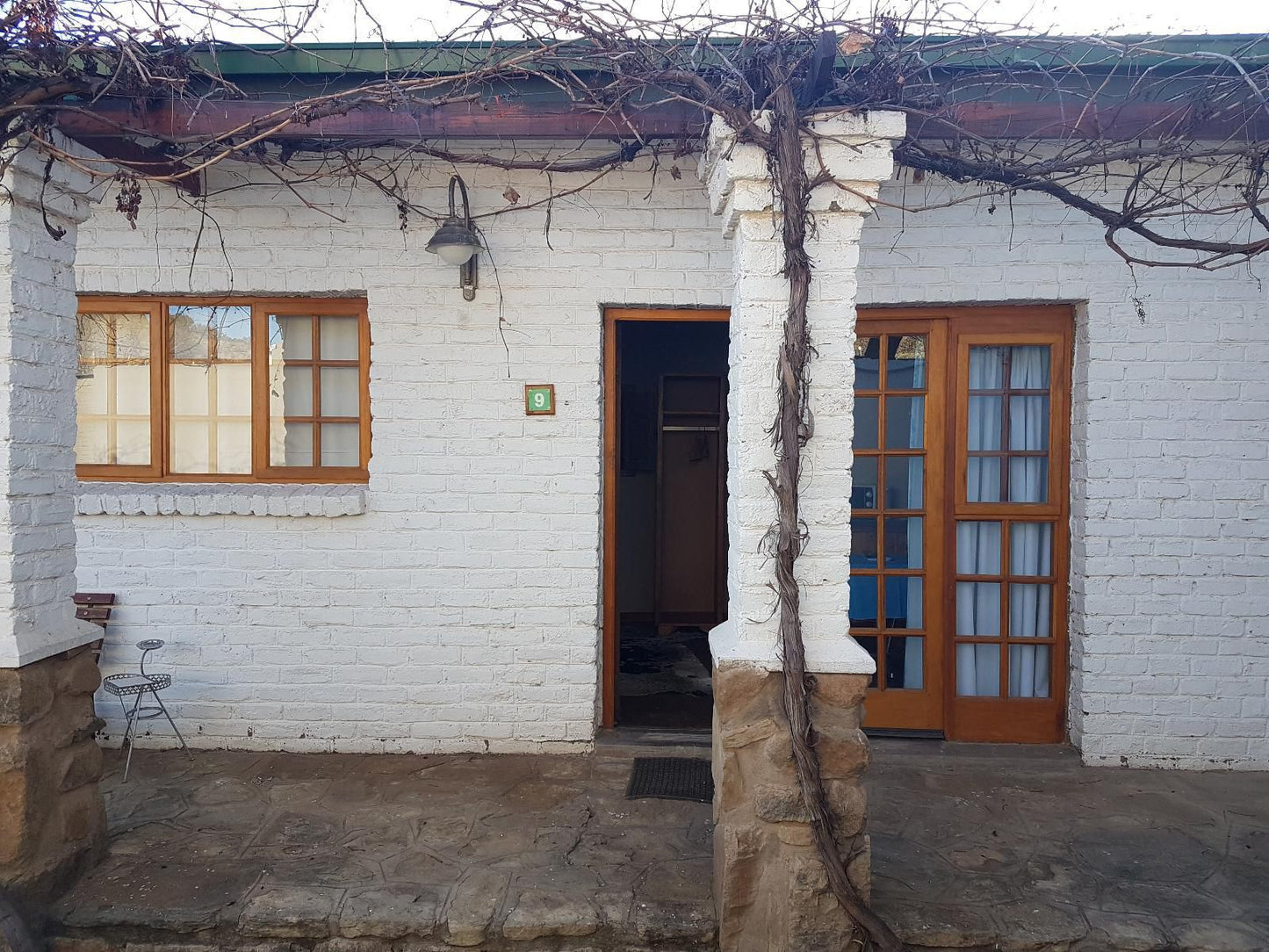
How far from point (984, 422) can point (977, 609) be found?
3.11 feet

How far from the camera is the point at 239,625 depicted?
4.26 meters

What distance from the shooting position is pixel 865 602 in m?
4.46

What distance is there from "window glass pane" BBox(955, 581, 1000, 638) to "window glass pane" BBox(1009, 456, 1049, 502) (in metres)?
0.47

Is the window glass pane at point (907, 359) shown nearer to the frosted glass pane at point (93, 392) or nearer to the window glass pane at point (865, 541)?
the window glass pane at point (865, 541)

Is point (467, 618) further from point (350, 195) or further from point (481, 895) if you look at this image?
point (350, 195)

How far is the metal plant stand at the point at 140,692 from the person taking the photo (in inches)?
151

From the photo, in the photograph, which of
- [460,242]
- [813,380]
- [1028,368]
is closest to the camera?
[813,380]

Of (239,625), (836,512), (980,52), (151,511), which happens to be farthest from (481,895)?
(980,52)

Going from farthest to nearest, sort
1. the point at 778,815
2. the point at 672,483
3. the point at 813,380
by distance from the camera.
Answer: the point at 672,483 < the point at 813,380 < the point at 778,815

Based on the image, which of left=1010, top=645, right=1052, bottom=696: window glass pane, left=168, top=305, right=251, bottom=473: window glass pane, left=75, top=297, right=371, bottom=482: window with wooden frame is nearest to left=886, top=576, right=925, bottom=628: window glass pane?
left=1010, top=645, right=1052, bottom=696: window glass pane

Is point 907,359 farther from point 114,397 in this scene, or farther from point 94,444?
point 94,444

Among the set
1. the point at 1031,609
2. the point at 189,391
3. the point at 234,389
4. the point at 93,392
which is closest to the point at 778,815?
the point at 1031,609

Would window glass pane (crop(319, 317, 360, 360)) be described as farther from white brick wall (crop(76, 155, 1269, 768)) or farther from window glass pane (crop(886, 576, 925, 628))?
window glass pane (crop(886, 576, 925, 628))

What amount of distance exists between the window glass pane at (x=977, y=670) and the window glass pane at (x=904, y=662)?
7.6 inches
